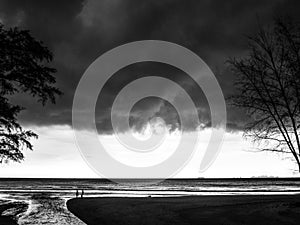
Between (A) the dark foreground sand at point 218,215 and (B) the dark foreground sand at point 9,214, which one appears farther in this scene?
(B) the dark foreground sand at point 9,214

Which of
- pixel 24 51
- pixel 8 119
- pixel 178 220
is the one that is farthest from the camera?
pixel 178 220

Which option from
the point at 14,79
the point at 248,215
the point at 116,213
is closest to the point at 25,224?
the point at 116,213

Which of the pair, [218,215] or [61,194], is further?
[61,194]

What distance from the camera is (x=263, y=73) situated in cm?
1284

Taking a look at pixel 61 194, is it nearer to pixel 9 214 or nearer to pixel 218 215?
pixel 9 214

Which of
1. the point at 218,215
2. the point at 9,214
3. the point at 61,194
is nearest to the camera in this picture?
the point at 218,215

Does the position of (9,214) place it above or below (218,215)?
below

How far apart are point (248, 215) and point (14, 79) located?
11383 millimetres

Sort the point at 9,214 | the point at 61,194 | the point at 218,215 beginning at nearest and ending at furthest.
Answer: the point at 218,215 < the point at 9,214 < the point at 61,194

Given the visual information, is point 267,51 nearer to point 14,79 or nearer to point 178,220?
point 178,220

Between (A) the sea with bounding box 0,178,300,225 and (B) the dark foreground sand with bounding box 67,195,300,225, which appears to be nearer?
(B) the dark foreground sand with bounding box 67,195,300,225

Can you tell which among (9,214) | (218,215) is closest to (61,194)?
(9,214)

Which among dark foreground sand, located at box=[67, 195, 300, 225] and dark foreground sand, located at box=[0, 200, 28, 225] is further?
dark foreground sand, located at box=[0, 200, 28, 225]

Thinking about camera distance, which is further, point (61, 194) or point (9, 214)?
point (61, 194)
